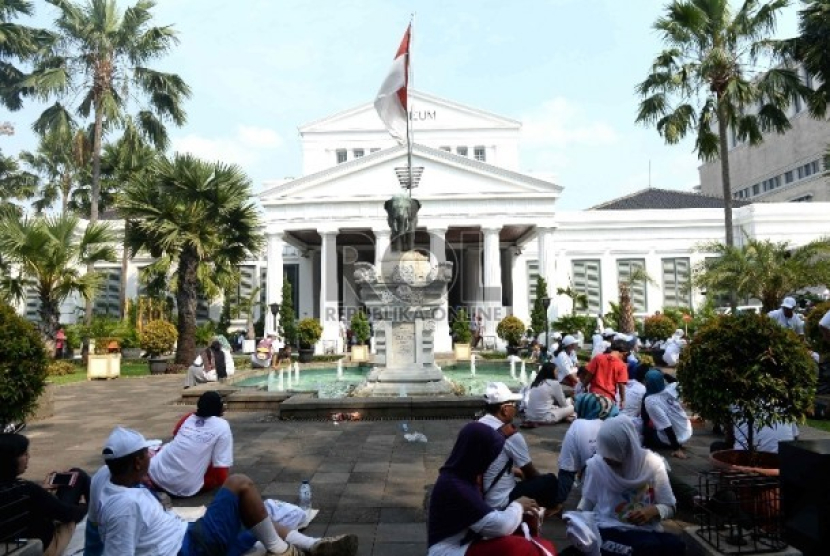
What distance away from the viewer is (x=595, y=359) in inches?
309

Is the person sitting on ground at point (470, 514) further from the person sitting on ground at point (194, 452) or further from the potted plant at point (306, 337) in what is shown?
the potted plant at point (306, 337)

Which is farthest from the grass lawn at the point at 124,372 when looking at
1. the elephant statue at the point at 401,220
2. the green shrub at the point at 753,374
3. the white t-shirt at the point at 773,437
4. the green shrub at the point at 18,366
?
the white t-shirt at the point at 773,437

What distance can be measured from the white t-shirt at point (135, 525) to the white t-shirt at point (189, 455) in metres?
2.03

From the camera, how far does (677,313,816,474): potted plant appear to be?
4.51 meters

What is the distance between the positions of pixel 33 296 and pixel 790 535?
3805 cm

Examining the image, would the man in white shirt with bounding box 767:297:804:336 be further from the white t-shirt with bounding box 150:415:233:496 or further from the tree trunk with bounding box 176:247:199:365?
the tree trunk with bounding box 176:247:199:365

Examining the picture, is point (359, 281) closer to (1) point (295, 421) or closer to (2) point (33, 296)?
(1) point (295, 421)

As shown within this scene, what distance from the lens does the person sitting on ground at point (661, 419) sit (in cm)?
650

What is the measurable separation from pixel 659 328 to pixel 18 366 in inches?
924

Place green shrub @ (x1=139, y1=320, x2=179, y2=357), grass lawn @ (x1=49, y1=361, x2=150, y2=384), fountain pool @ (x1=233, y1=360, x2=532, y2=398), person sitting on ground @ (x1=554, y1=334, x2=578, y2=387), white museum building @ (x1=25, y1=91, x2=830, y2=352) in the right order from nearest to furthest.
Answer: person sitting on ground @ (x1=554, y1=334, x2=578, y2=387)
fountain pool @ (x1=233, y1=360, x2=532, y2=398)
grass lawn @ (x1=49, y1=361, x2=150, y2=384)
green shrub @ (x1=139, y1=320, x2=179, y2=357)
white museum building @ (x1=25, y1=91, x2=830, y2=352)

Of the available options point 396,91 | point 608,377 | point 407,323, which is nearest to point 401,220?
point 407,323

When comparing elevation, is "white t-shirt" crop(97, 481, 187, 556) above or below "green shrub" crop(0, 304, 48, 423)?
below

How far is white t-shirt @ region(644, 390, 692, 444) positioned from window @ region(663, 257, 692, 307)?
107 feet

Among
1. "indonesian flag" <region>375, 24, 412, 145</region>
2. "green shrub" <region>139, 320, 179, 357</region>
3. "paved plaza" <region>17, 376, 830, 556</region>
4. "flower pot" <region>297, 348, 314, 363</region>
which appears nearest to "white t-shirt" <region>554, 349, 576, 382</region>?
"paved plaza" <region>17, 376, 830, 556</region>
